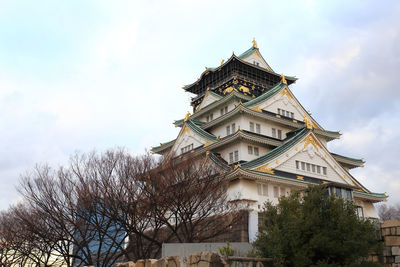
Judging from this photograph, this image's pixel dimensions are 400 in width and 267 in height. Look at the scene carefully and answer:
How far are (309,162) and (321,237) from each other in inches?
847

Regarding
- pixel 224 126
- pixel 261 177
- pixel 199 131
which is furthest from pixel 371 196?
pixel 199 131

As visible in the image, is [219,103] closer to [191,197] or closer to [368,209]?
[191,197]

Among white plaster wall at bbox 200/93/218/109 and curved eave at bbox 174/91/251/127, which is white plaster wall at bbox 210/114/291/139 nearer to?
curved eave at bbox 174/91/251/127

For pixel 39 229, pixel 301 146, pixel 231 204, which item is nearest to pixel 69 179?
pixel 39 229

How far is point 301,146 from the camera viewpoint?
32438 millimetres

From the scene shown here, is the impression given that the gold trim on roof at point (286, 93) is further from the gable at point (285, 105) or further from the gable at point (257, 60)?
the gable at point (257, 60)

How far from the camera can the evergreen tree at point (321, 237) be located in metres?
11.9

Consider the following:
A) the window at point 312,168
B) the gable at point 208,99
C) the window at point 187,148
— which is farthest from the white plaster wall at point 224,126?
the window at point 312,168

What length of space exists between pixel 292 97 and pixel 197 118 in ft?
35.1

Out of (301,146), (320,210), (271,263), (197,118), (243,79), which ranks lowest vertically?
(271,263)

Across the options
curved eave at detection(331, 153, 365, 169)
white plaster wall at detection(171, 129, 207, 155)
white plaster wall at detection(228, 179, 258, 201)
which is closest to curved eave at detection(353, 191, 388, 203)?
curved eave at detection(331, 153, 365, 169)

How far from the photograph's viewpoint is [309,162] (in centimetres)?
3256

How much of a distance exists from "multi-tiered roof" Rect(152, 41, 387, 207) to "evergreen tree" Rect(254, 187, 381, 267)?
13.5 m

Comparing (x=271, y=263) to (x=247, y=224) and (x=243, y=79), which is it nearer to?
(x=247, y=224)
